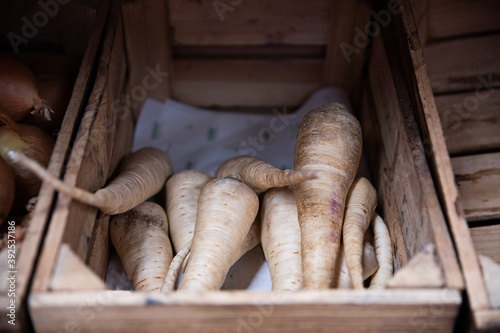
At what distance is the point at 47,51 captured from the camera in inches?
58.4

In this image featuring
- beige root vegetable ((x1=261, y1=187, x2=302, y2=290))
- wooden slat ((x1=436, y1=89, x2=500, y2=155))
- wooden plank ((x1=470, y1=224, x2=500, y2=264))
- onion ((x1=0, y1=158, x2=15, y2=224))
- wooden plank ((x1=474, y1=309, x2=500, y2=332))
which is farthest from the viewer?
wooden slat ((x1=436, y1=89, x2=500, y2=155))

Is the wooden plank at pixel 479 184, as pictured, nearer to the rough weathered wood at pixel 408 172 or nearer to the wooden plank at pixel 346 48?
the rough weathered wood at pixel 408 172

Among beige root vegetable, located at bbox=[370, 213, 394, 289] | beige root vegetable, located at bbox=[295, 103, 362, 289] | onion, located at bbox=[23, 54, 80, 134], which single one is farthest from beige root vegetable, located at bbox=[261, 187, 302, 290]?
onion, located at bbox=[23, 54, 80, 134]

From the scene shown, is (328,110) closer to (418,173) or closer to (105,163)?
(418,173)

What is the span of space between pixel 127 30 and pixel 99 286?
27.8 inches

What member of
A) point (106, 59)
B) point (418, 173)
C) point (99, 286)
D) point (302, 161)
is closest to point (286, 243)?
point (302, 161)

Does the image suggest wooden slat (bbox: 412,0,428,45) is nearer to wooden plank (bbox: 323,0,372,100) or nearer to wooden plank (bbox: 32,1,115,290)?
wooden plank (bbox: 323,0,372,100)

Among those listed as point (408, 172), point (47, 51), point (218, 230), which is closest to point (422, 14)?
point (408, 172)

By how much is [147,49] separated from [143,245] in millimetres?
537

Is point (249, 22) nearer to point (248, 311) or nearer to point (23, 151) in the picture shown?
point (23, 151)

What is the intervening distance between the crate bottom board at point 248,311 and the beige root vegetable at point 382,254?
0.73 ft

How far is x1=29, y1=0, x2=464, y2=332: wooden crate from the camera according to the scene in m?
0.86

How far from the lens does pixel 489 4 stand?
1525 millimetres

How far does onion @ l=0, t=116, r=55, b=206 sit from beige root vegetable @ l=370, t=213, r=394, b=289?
63 cm
